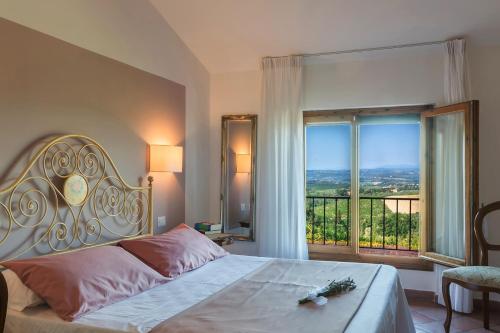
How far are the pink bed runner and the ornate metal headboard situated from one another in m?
1.17

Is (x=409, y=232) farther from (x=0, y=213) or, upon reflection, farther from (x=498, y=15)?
(x=0, y=213)

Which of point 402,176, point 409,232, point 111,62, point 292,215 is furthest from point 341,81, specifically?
point 111,62

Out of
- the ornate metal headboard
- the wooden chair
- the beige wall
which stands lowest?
the wooden chair

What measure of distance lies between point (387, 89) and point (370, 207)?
1.44 m

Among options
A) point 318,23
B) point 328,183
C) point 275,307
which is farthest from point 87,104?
point 328,183

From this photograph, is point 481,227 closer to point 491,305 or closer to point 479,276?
point 479,276

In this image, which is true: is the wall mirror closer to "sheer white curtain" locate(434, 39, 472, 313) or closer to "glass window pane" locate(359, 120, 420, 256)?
"glass window pane" locate(359, 120, 420, 256)

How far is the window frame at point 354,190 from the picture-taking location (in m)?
4.27

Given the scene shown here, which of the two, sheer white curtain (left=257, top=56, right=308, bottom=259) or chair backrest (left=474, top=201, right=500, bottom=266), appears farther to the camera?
sheer white curtain (left=257, top=56, right=308, bottom=259)

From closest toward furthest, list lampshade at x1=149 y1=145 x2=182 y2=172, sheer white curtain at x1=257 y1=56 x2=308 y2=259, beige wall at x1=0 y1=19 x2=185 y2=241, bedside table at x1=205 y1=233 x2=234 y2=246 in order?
beige wall at x1=0 y1=19 x2=185 y2=241 < lampshade at x1=149 y1=145 x2=182 y2=172 < bedside table at x1=205 y1=233 x2=234 y2=246 < sheer white curtain at x1=257 y1=56 x2=308 y2=259

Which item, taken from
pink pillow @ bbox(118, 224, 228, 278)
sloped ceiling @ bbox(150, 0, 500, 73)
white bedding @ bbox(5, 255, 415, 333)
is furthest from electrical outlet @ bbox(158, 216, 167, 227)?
sloped ceiling @ bbox(150, 0, 500, 73)

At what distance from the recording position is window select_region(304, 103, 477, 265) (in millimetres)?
3889

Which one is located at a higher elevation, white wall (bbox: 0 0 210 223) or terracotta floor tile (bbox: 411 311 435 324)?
white wall (bbox: 0 0 210 223)

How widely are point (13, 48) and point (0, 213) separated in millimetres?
979
